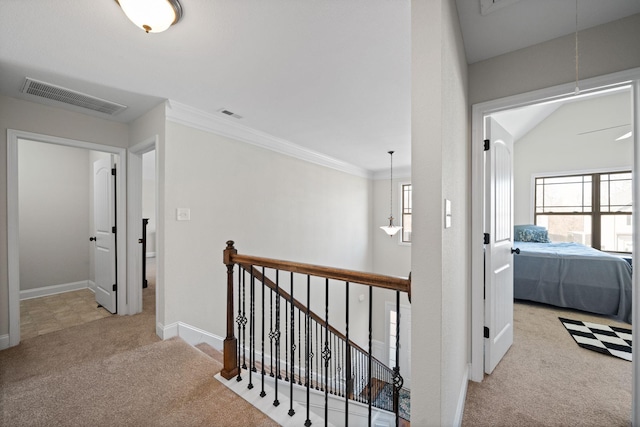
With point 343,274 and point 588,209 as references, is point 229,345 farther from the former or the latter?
point 588,209

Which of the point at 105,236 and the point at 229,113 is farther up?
the point at 229,113

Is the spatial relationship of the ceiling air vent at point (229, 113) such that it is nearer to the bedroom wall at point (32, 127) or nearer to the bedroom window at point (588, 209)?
the bedroom wall at point (32, 127)

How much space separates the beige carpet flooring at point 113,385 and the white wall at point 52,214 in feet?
6.63

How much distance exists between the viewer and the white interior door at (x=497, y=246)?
204cm

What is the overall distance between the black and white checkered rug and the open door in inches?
204

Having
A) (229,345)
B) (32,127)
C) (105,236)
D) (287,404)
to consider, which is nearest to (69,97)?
(32,127)

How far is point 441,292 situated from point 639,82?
1734 mm

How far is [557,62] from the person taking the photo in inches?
67.8

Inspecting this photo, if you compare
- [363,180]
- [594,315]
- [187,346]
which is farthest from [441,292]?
[363,180]

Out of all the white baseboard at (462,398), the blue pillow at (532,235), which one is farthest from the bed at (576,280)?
the white baseboard at (462,398)

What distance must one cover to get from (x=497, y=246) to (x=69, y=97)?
400 cm

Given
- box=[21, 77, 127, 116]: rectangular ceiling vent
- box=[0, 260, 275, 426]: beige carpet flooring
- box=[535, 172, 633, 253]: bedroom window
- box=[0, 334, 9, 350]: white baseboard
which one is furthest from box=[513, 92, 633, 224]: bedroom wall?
box=[0, 334, 9, 350]: white baseboard

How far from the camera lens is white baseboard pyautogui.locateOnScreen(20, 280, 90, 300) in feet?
12.5

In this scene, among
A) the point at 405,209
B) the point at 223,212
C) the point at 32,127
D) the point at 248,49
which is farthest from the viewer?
the point at 405,209
